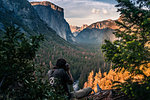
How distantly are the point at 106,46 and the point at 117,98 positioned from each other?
211 cm

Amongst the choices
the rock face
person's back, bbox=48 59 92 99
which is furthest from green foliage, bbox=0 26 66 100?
the rock face

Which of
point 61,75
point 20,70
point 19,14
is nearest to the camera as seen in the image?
point 20,70

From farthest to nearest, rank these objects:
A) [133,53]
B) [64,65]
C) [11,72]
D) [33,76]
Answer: [64,65]
[133,53]
[33,76]
[11,72]

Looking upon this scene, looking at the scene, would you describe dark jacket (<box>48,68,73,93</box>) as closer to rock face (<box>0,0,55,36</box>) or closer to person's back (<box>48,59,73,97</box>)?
person's back (<box>48,59,73,97</box>)

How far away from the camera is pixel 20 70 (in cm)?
248

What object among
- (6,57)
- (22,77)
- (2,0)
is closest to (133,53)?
(22,77)

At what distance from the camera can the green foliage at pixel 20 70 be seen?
2.33 meters

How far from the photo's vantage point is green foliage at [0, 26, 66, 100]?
233cm

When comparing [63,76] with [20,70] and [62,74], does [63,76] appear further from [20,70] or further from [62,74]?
[20,70]

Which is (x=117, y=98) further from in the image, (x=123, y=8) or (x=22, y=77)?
(x=123, y=8)

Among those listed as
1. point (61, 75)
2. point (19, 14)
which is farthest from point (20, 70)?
point (19, 14)

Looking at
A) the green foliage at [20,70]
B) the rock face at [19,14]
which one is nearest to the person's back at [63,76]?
the green foliage at [20,70]

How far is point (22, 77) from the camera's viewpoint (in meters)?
2.55

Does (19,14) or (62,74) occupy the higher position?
(19,14)
